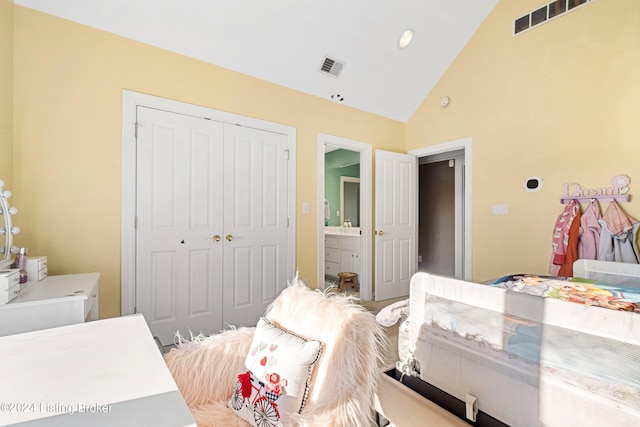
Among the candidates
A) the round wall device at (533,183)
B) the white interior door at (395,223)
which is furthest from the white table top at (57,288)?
the round wall device at (533,183)

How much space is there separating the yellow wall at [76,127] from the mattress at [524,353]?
7.71 ft

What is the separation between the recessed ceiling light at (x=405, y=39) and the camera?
3.31 meters

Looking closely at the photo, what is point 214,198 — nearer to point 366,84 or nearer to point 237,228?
point 237,228

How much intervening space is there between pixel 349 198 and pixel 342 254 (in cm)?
136

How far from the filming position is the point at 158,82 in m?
2.61

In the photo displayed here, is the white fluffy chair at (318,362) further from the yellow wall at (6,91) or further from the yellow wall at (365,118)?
the yellow wall at (6,91)

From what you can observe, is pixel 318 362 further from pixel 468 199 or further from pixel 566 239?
pixel 468 199

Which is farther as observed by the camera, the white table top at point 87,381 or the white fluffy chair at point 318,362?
the white fluffy chair at point 318,362

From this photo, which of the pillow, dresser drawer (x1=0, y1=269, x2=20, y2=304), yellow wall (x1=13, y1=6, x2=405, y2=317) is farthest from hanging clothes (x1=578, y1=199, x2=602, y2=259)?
dresser drawer (x1=0, y1=269, x2=20, y2=304)

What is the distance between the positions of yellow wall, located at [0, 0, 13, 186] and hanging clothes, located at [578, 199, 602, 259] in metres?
4.45

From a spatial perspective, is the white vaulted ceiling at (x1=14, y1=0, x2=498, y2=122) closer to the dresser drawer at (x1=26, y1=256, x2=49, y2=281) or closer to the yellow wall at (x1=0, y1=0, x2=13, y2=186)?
the yellow wall at (x1=0, y1=0, x2=13, y2=186)

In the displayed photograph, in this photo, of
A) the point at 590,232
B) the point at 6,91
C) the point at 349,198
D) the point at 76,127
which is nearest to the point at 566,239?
the point at 590,232

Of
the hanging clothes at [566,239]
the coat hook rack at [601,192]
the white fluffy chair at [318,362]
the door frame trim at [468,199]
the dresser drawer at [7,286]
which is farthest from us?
the door frame trim at [468,199]

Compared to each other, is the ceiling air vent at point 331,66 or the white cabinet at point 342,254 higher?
the ceiling air vent at point 331,66
